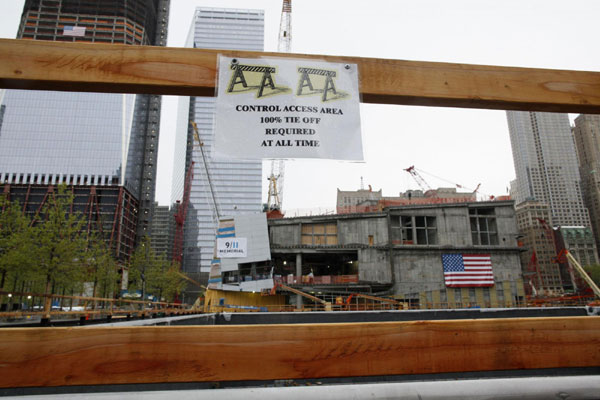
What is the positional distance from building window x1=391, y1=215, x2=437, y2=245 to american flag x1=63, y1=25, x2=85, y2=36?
131 metres

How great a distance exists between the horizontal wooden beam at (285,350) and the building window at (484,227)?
51.1 meters

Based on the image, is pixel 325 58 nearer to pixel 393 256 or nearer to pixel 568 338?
pixel 568 338

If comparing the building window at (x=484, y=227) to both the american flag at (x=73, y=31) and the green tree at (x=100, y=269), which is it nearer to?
the green tree at (x=100, y=269)

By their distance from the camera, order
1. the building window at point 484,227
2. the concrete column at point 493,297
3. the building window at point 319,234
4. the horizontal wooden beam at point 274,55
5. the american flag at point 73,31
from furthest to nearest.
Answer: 1. the american flag at point 73,31
2. the building window at point 484,227
3. the building window at point 319,234
4. the concrete column at point 493,297
5. the horizontal wooden beam at point 274,55

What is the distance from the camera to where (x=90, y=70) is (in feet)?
8.50

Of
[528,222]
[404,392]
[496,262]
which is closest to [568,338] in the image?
[404,392]

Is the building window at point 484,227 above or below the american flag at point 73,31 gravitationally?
below

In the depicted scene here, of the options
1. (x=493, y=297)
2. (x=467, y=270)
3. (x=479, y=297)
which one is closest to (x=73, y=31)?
(x=467, y=270)

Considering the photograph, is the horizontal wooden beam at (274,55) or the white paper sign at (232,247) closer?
the horizontal wooden beam at (274,55)

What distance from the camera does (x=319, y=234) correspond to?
48031 mm

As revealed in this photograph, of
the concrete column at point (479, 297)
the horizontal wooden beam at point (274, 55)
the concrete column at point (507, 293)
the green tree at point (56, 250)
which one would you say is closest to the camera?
the horizontal wooden beam at point (274, 55)

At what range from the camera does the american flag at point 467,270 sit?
44969 mm

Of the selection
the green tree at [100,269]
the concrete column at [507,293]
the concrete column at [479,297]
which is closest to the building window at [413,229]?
the concrete column at [479,297]

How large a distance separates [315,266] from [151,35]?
139912 mm
